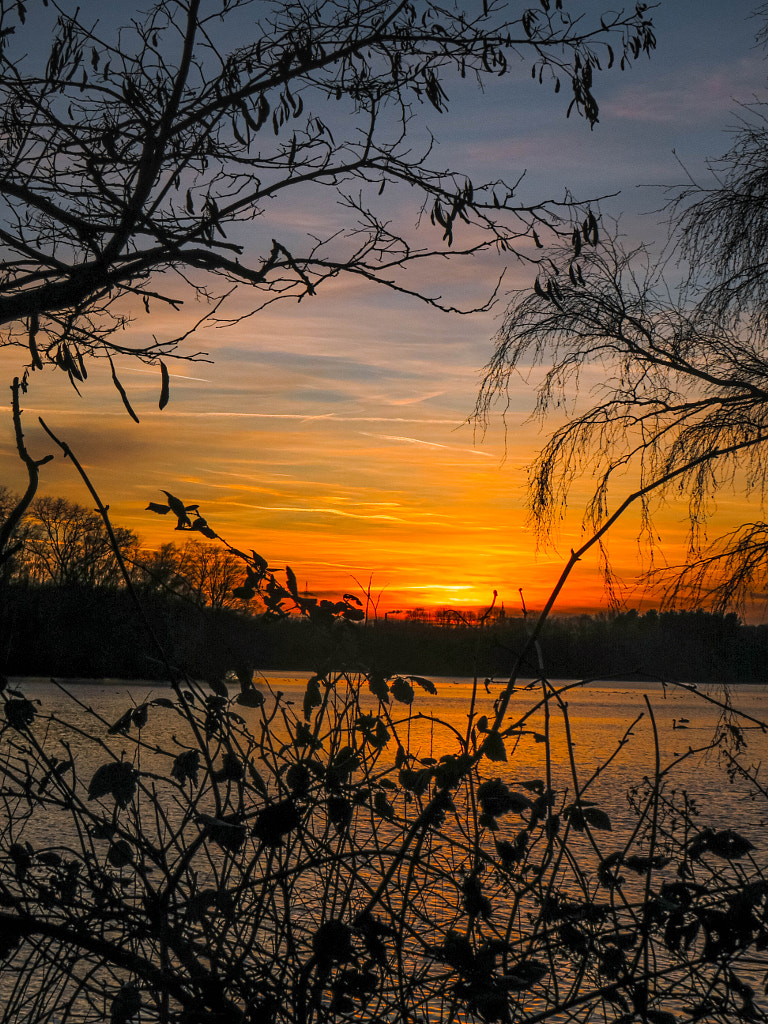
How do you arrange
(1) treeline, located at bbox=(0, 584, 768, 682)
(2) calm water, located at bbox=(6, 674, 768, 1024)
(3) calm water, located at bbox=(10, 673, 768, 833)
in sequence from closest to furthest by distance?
(1) treeline, located at bbox=(0, 584, 768, 682), (2) calm water, located at bbox=(6, 674, 768, 1024), (3) calm water, located at bbox=(10, 673, 768, 833)

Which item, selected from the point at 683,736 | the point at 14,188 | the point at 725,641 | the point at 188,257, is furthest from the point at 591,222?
the point at 683,736

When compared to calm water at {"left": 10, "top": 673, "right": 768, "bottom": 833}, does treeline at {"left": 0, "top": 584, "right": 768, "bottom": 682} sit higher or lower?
higher

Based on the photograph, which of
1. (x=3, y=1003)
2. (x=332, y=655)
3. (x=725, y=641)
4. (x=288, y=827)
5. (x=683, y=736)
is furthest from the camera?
(x=683, y=736)

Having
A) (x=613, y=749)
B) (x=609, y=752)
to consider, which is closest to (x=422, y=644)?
(x=609, y=752)

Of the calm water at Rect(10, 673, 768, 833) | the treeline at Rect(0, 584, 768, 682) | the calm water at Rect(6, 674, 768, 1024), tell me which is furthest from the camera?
the calm water at Rect(10, 673, 768, 833)

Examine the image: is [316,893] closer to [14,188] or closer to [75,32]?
[14,188]

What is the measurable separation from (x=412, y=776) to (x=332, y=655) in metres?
0.30

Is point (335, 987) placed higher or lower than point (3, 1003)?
higher

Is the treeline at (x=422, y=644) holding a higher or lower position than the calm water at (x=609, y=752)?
higher

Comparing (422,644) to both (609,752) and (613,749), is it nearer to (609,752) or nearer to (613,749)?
(609,752)

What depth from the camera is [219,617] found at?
195 cm

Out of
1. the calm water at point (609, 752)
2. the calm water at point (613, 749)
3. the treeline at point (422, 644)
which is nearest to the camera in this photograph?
the treeline at point (422, 644)

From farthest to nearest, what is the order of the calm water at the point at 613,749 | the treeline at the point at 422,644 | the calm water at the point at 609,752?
1. the calm water at the point at 613,749
2. the calm water at the point at 609,752
3. the treeline at the point at 422,644

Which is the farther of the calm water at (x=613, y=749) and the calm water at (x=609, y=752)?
the calm water at (x=613, y=749)
